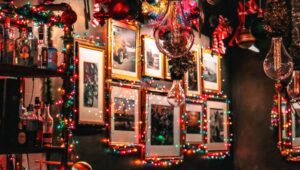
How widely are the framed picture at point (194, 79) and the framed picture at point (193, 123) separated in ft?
0.56

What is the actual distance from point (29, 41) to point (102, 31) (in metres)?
1.76

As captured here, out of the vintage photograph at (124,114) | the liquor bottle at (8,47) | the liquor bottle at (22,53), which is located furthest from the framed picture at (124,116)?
the liquor bottle at (8,47)

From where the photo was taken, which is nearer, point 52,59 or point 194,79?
point 52,59

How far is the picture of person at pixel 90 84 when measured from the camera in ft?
14.4

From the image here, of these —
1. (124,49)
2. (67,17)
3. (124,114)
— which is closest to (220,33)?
(124,49)

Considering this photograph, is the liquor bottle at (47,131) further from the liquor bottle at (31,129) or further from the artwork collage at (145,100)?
the artwork collage at (145,100)

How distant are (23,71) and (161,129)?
288cm

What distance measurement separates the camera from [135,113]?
5012 mm

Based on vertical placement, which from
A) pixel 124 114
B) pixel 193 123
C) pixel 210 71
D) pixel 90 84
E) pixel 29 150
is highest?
pixel 210 71

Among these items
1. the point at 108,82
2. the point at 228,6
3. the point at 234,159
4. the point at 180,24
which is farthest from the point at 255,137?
the point at 180,24

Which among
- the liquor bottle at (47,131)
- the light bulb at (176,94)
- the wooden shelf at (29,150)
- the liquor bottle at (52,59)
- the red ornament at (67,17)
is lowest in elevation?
the wooden shelf at (29,150)

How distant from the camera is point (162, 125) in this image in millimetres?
5461

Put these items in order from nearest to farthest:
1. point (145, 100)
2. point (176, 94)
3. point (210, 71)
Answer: point (176, 94) < point (145, 100) < point (210, 71)

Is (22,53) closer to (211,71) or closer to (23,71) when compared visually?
(23,71)
